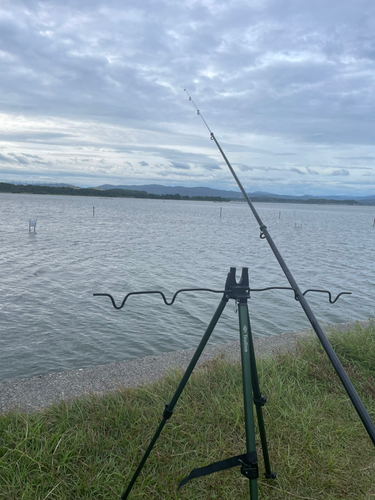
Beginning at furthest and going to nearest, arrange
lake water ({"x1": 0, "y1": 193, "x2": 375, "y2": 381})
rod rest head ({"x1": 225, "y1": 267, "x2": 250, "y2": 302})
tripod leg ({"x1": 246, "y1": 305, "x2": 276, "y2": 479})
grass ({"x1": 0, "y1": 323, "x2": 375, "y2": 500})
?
1. lake water ({"x1": 0, "y1": 193, "x2": 375, "y2": 381})
2. grass ({"x1": 0, "y1": 323, "x2": 375, "y2": 500})
3. tripod leg ({"x1": 246, "y1": 305, "x2": 276, "y2": 479})
4. rod rest head ({"x1": 225, "y1": 267, "x2": 250, "y2": 302})

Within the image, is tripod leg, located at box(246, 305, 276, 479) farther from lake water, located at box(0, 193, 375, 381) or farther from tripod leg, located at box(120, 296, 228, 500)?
lake water, located at box(0, 193, 375, 381)

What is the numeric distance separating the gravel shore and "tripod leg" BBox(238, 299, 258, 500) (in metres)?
2.46

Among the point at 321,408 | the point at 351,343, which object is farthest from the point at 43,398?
the point at 351,343

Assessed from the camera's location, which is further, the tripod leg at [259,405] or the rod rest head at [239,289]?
the tripod leg at [259,405]

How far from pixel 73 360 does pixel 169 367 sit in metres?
2.87

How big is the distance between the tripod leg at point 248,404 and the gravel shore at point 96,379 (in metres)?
2.46

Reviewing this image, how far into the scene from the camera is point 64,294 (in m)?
11.5

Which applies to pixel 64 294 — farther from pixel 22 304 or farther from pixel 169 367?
pixel 169 367

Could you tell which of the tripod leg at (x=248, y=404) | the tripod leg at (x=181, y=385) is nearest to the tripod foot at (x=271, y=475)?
the tripod leg at (x=181, y=385)

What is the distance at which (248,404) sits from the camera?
1.98 m

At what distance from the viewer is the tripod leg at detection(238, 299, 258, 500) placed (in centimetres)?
191

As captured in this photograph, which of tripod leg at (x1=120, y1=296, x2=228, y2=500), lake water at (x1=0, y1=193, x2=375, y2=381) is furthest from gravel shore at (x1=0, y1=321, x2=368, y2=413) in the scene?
lake water at (x1=0, y1=193, x2=375, y2=381)

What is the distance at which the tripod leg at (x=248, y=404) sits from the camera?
1914 millimetres

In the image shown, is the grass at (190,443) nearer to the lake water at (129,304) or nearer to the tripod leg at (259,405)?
the tripod leg at (259,405)
